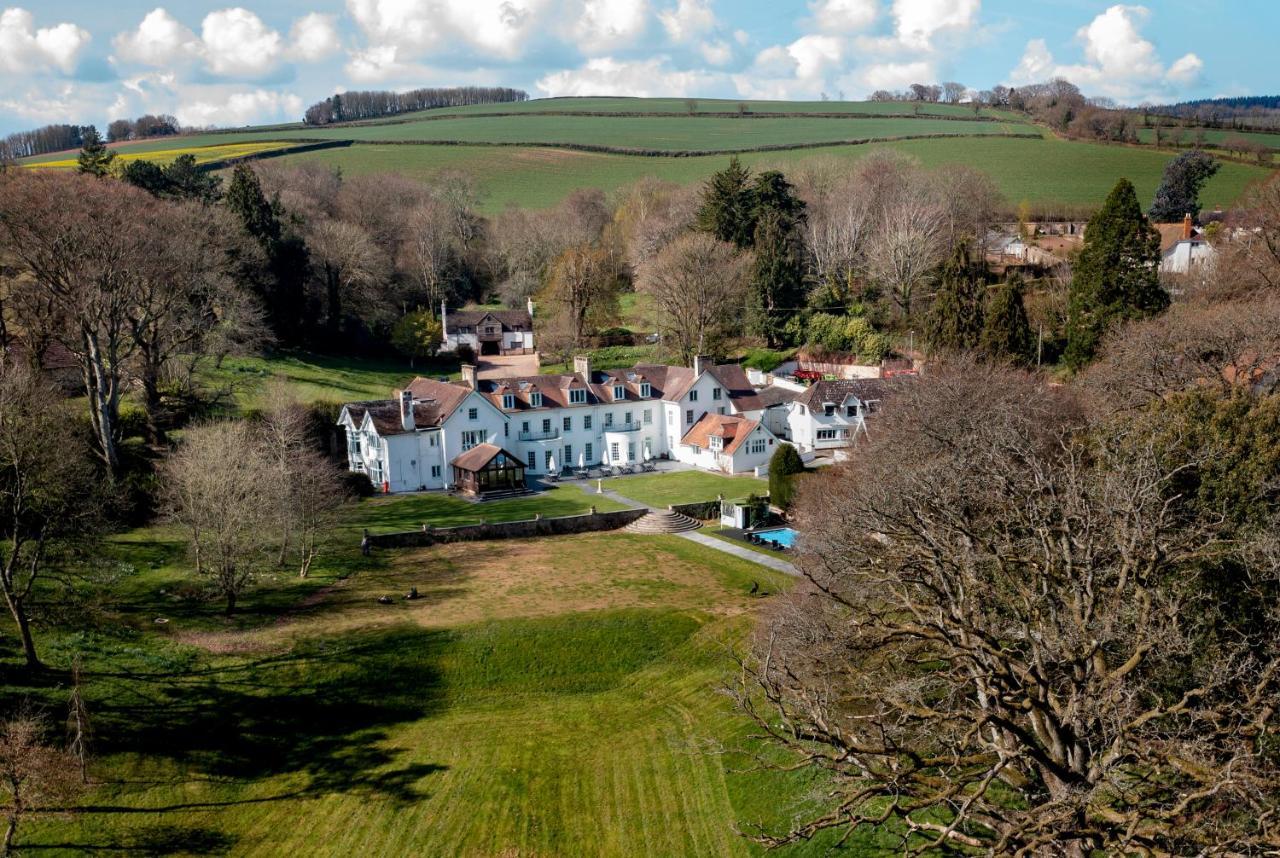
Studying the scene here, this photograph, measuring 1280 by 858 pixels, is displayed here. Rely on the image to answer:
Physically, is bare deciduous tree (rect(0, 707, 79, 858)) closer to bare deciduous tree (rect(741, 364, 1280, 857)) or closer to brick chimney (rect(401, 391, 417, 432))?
bare deciduous tree (rect(741, 364, 1280, 857))

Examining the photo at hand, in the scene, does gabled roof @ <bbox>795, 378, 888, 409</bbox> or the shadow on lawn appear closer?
the shadow on lawn

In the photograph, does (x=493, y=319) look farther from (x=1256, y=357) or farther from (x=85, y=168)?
(x=1256, y=357)

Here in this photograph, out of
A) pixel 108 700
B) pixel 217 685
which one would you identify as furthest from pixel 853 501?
pixel 108 700

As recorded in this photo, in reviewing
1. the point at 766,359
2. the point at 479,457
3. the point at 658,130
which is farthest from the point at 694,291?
the point at 658,130

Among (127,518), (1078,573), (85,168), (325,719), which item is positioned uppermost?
(85,168)

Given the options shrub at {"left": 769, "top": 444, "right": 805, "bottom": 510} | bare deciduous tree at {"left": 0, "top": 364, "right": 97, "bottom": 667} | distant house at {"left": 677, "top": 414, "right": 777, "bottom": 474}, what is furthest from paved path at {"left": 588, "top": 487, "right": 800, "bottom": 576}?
bare deciduous tree at {"left": 0, "top": 364, "right": 97, "bottom": 667}

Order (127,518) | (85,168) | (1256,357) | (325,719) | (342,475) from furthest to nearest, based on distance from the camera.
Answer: (85,168)
(342,475)
(127,518)
(1256,357)
(325,719)

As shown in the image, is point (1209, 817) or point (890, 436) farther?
point (890, 436)
